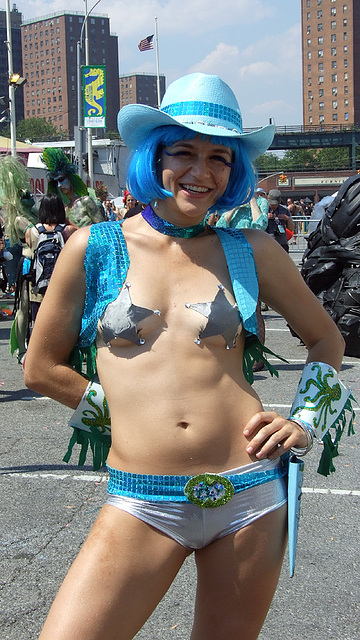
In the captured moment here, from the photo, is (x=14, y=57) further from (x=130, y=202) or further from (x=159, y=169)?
(x=159, y=169)

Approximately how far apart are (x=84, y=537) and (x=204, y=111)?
8.41 ft

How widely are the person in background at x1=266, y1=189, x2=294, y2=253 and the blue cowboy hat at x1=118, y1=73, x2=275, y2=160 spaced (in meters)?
9.78

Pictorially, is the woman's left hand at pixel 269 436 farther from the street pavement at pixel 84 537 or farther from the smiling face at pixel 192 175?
the smiling face at pixel 192 175

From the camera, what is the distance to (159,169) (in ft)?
7.07

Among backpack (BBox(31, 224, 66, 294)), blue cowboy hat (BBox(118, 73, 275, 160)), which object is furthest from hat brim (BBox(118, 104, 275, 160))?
backpack (BBox(31, 224, 66, 294))

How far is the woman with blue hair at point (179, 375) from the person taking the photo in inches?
75.2

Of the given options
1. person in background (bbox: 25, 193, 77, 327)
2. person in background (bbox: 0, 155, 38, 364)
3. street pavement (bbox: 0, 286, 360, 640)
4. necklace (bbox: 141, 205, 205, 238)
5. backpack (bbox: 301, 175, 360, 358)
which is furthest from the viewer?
person in background (bbox: 0, 155, 38, 364)

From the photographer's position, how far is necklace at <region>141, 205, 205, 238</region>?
2164 millimetres

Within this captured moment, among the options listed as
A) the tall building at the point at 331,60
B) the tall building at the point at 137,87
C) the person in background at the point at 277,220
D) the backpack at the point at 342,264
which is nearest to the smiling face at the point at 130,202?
the person in background at the point at 277,220

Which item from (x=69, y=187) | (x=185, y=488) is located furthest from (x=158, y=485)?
(x=69, y=187)

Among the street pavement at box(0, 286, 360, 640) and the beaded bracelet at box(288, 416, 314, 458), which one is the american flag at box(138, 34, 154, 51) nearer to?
the street pavement at box(0, 286, 360, 640)

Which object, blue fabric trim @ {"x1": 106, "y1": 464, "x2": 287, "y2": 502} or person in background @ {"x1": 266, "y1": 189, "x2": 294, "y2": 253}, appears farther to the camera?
person in background @ {"x1": 266, "y1": 189, "x2": 294, "y2": 253}

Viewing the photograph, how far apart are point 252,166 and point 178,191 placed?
298 mm

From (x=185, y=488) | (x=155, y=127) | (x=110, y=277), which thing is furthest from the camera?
(x=155, y=127)
